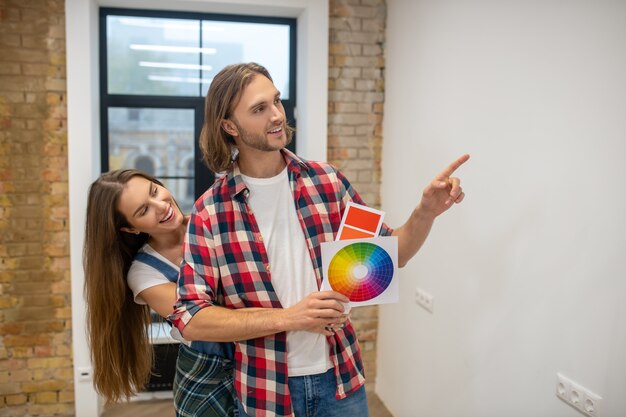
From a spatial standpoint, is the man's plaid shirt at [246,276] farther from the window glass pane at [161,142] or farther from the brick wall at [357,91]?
the window glass pane at [161,142]

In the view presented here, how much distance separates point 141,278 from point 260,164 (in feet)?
1.83

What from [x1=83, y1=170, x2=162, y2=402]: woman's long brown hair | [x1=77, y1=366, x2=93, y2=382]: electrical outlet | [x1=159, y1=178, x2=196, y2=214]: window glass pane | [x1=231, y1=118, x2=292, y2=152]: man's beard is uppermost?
[x1=231, y1=118, x2=292, y2=152]: man's beard

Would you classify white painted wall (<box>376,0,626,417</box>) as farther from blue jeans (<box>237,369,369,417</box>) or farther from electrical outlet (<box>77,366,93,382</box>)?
electrical outlet (<box>77,366,93,382</box>)

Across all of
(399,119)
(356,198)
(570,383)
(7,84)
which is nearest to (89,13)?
(7,84)

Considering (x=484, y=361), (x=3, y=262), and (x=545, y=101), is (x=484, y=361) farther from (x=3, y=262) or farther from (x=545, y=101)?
(x=3, y=262)

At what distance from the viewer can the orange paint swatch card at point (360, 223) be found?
56.6 inches

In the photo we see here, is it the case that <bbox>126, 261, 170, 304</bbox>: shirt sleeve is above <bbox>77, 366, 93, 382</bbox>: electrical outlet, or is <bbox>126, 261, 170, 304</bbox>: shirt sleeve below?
above

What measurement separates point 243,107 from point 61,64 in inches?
85.7

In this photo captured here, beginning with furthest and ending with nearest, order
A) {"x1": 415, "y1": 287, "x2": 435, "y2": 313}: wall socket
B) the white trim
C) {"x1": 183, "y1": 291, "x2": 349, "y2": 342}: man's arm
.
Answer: the white trim < {"x1": 415, "y1": 287, "x2": 435, "y2": 313}: wall socket < {"x1": 183, "y1": 291, "x2": 349, "y2": 342}: man's arm

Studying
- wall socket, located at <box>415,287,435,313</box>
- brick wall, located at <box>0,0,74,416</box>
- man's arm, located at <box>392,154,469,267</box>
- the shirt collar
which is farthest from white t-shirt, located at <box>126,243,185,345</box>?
brick wall, located at <box>0,0,74,416</box>

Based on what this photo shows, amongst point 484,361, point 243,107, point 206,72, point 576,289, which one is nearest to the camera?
point 243,107

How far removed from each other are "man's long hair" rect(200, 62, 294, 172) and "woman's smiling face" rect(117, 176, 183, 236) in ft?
0.75

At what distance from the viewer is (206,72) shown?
11.9ft

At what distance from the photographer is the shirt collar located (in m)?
1.56
